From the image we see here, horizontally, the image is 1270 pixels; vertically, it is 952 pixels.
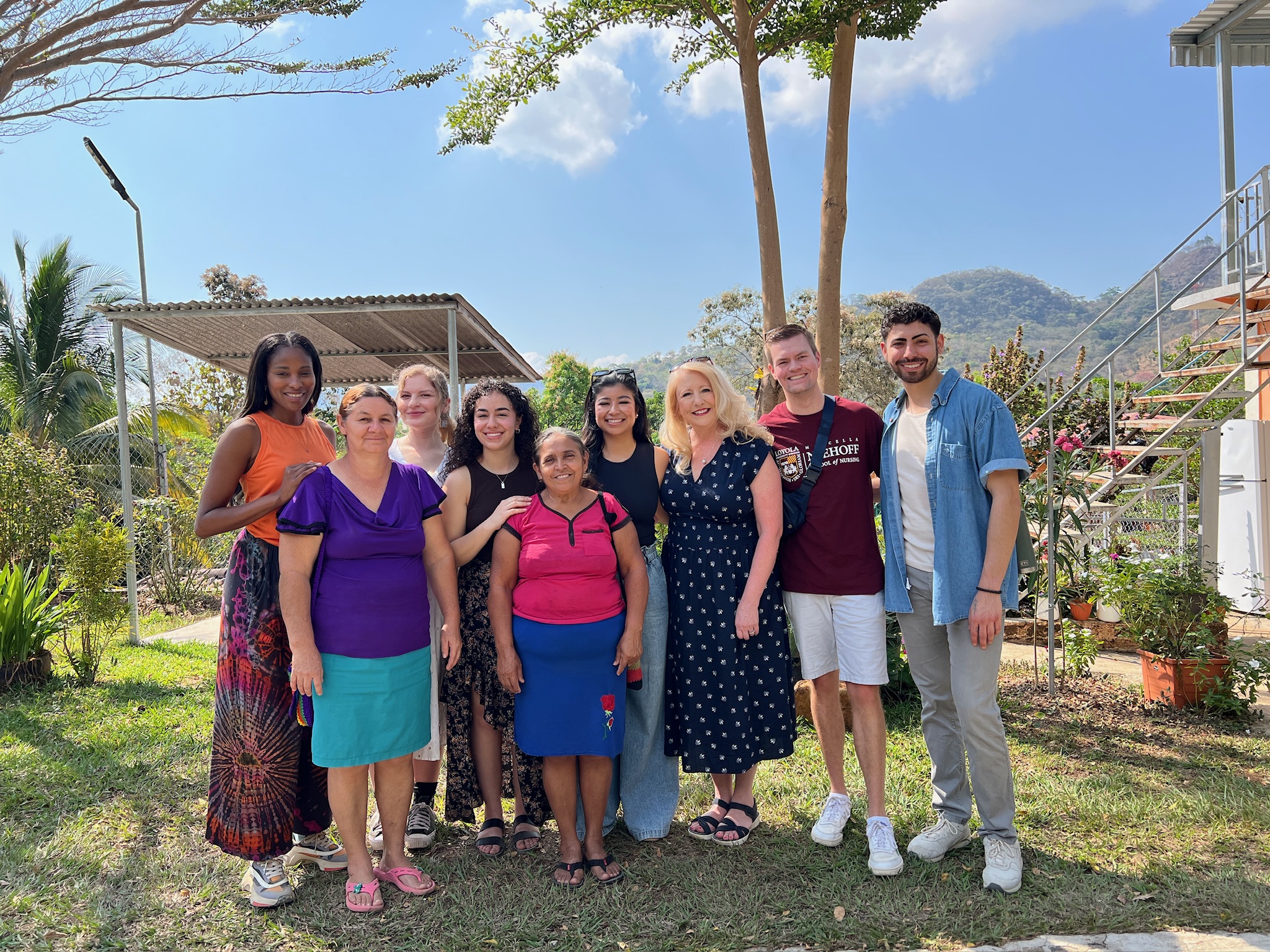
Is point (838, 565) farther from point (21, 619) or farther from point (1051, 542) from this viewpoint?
point (21, 619)

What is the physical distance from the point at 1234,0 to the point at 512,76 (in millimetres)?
9744

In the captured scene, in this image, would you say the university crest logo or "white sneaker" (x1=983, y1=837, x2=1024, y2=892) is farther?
the university crest logo

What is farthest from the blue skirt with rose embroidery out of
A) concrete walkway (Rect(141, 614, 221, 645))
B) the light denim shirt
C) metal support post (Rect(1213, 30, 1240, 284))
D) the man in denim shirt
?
metal support post (Rect(1213, 30, 1240, 284))

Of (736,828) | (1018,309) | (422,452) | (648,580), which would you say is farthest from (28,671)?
(1018,309)

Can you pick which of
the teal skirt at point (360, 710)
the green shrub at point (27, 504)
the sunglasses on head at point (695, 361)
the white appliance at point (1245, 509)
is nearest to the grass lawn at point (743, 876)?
the teal skirt at point (360, 710)

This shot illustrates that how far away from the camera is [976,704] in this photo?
306cm

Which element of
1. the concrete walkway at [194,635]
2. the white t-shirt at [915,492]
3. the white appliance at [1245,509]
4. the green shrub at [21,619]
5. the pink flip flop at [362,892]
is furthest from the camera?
the concrete walkway at [194,635]

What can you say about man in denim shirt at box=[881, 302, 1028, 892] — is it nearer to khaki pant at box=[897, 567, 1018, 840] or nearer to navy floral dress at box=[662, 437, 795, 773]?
khaki pant at box=[897, 567, 1018, 840]

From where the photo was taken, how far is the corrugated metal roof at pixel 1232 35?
10.7 m

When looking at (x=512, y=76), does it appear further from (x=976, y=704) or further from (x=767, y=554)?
(x=976, y=704)

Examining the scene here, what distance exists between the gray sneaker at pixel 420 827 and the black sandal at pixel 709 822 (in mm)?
1139

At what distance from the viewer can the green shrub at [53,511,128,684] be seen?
22.4ft

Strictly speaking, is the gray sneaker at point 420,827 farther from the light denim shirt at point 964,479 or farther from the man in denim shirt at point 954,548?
the light denim shirt at point 964,479

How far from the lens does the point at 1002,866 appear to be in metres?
3.07
